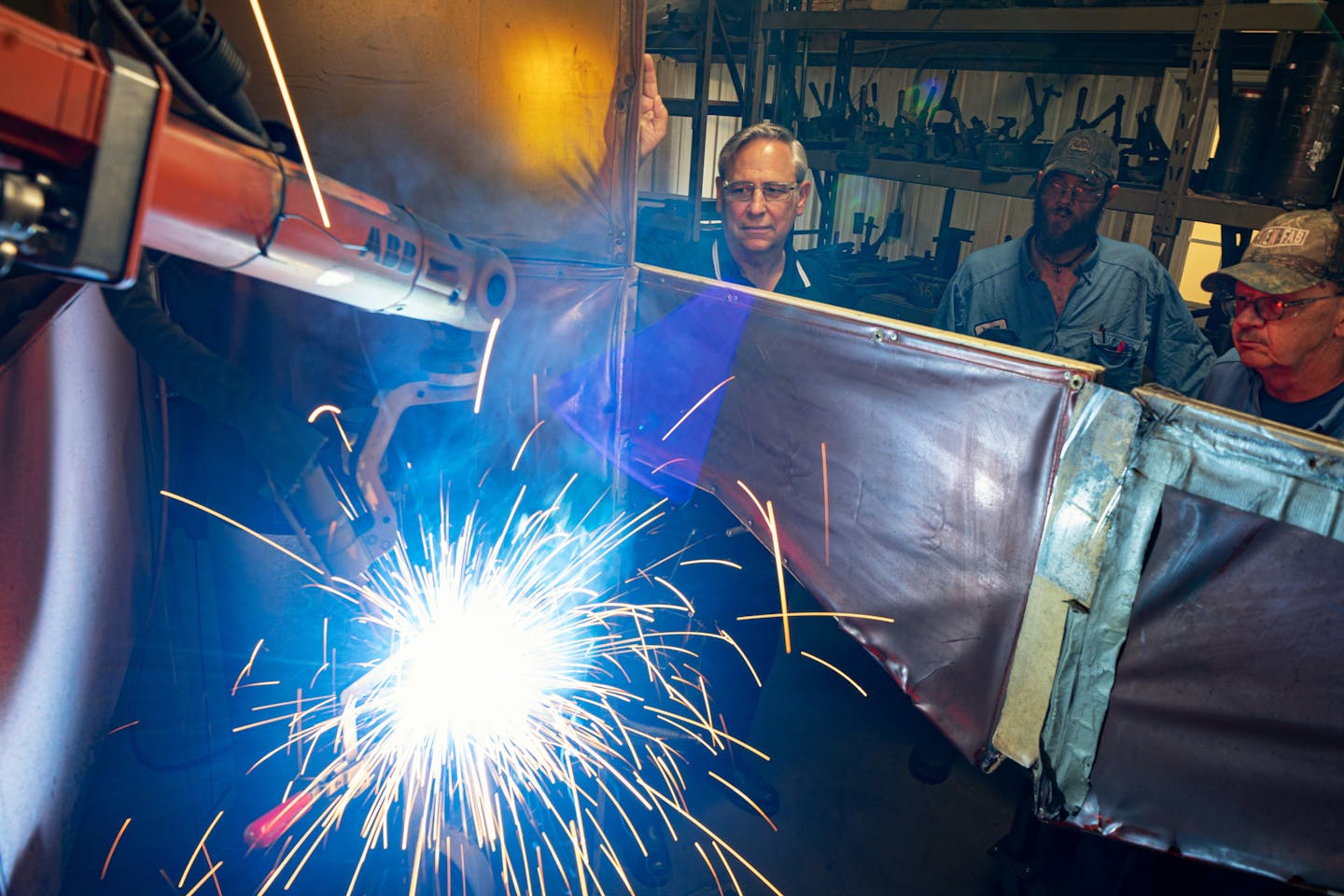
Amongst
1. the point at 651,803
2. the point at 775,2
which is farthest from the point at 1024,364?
the point at 775,2

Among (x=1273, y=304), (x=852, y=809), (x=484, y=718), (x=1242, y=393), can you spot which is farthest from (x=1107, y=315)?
(x=484, y=718)

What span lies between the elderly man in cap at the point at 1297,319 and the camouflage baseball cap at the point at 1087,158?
0.93 metres

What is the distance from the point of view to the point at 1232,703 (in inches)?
50.3

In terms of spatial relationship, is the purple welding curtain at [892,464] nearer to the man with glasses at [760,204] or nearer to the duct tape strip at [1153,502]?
the duct tape strip at [1153,502]

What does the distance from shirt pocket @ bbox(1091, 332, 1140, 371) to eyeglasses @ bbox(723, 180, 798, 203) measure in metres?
1.45

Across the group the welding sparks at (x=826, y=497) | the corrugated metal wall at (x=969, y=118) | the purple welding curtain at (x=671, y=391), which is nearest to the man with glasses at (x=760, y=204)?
the purple welding curtain at (x=671, y=391)

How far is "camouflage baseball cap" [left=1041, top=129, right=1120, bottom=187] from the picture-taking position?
10.2 ft

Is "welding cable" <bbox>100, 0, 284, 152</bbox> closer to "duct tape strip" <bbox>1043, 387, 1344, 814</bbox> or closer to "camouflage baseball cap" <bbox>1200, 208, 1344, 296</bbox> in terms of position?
"duct tape strip" <bbox>1043, 387, 1344, 814</bbox>

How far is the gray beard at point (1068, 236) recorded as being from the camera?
3168 mm

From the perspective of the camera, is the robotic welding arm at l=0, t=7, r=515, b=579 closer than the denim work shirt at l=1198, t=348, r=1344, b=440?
Yes

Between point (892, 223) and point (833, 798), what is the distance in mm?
5083

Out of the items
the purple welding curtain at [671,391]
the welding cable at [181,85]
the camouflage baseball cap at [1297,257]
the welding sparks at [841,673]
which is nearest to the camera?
the welding cable at [181,85]

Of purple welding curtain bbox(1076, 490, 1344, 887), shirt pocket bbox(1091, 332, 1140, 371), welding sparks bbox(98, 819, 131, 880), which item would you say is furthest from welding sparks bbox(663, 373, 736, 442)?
shirt pocket bbox(1091, 332, 1140, 371)

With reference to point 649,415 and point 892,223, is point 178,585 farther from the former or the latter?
point 892,223
